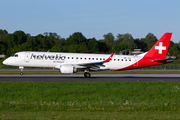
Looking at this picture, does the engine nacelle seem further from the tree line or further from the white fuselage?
the tree line

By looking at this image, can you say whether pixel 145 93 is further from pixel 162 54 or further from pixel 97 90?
pixel 162 54

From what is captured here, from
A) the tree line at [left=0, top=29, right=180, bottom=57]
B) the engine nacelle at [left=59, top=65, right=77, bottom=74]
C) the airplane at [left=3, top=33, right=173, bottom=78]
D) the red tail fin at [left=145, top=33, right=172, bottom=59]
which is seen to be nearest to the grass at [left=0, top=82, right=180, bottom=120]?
the engine nacelle at [left=59, top=65, right=77, bottom=74]

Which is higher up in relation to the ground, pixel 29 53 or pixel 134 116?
pixel 29 53

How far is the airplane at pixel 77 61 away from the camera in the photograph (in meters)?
31.1

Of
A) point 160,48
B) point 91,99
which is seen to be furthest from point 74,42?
point 91,99

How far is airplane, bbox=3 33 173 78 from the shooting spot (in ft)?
102

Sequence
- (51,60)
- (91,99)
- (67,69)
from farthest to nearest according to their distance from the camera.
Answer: (51,60)
(67,69)
(91,99)

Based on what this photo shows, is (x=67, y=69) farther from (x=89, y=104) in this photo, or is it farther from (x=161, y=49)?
(x=89, y=104)

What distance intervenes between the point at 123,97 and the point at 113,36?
164845 mm

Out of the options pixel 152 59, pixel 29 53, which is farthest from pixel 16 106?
pixel 152 59

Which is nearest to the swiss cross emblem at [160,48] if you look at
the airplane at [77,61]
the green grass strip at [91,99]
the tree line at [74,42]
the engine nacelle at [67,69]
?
the airplane at [77,61]

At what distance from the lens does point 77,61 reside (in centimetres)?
3192

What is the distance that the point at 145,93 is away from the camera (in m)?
16.6

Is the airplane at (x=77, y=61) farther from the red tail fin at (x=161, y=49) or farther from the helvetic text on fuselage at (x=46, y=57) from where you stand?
the red tail fin at (x=161, y=49)
